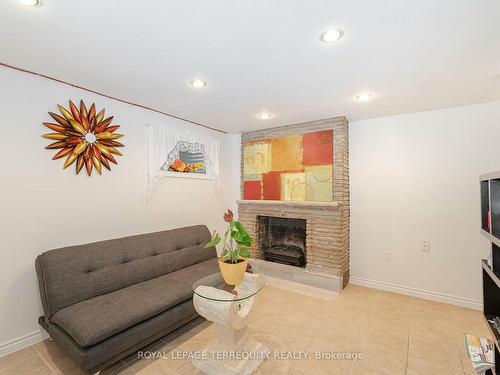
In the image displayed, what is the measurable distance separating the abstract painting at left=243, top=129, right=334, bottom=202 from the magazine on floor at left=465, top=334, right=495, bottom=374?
73.7 inches

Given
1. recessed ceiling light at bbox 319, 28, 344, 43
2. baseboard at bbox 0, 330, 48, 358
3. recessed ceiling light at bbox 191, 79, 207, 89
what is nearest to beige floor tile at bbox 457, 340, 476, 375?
recessed ceiling light at bbox 319, 28, 344, 43

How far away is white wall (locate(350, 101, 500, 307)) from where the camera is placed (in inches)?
107

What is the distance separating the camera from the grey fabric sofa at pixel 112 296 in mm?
1636

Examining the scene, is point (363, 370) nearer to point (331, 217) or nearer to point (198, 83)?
point (331, 217)

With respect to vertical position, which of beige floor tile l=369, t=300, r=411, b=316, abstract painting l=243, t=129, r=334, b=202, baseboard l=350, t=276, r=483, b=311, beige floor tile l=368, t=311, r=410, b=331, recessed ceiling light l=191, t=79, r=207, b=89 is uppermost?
recessed ceiling light l=191, t=79, r=207, b=89

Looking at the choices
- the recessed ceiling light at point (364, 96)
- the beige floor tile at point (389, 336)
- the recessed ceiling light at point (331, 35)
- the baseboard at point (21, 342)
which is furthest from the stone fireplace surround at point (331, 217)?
the baseboard at point (21, 342)

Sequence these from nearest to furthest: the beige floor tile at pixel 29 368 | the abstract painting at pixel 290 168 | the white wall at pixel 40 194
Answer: the beige floor tile at pixel 29 368 → the white wall at pixel 40 194 → the abstract painting at pixel 290 168

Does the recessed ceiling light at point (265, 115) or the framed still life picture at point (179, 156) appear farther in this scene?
the recessed ceiling light at point (265, 115)

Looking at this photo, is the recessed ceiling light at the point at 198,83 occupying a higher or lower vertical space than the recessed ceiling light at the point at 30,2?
higher

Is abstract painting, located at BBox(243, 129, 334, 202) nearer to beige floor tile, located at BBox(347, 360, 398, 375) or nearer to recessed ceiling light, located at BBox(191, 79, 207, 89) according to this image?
recessed ceiling light, located at BBox(191, 79, 207, 89)

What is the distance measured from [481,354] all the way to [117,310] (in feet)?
8.42

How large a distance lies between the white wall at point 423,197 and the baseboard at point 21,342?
3554 millimetres

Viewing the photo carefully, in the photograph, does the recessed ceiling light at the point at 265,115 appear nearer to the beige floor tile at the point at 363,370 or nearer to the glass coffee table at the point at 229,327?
the glass coffee table at the point at 229,327

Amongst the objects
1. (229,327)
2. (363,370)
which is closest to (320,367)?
(363,370)
